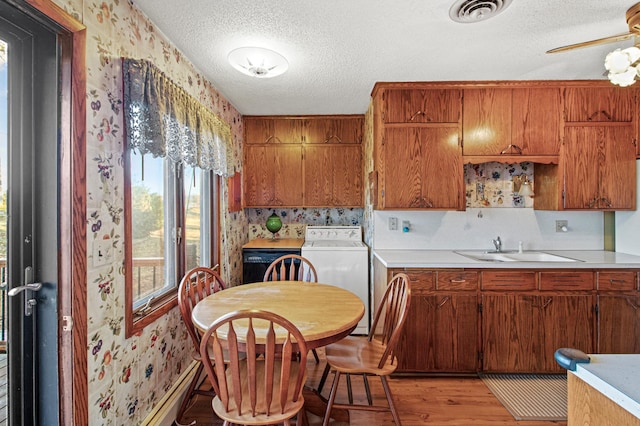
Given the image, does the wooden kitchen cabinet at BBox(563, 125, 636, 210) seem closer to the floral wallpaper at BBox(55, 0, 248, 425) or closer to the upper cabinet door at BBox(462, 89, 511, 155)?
the upper cabinet door at BBox(462, 89, 511, 155)

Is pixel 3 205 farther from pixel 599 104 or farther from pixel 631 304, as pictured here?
pixel 599 104

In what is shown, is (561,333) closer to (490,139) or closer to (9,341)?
(490,139)

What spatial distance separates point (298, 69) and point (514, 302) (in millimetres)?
2386

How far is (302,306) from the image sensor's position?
1.71 metres

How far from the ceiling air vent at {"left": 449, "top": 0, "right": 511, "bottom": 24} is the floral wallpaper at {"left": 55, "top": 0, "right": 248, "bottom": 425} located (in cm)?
165

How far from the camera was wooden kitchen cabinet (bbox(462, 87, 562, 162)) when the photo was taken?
2559mm

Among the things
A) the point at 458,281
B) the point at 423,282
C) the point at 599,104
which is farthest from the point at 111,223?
the point at 599,104

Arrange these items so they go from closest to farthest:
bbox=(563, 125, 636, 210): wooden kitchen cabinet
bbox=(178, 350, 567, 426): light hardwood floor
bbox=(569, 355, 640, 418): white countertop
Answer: bbox=(569, 355, 640, 418): white countertop → bbox=(178, 350, 567, 426): light hardwood floor → bbox=(563, 125, 636, 210): wooden kitchen cabinet

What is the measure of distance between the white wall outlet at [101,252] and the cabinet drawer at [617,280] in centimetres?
314

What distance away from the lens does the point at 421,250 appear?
2.89 metres

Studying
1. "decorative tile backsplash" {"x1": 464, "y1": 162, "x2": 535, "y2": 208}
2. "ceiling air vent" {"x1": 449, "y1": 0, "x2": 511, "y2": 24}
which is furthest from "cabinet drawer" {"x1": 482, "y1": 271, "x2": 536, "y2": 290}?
"ceiling air vent" {"x1": 449, "y1": 0, "x2": 511, "y2": 24}

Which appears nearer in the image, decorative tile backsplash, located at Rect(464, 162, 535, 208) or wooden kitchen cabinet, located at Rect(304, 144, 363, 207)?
decorative tile backsplash, located at Rect(464, 162, 535, 208)

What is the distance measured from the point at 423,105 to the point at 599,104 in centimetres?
147

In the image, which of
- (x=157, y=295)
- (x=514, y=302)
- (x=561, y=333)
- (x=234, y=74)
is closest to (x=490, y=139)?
(x=514, y=302)
